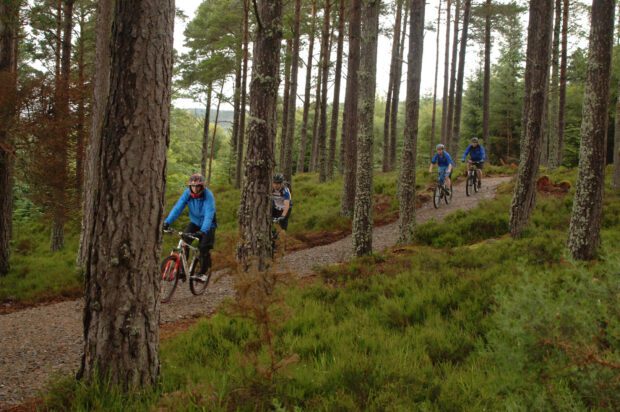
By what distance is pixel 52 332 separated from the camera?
7.10m

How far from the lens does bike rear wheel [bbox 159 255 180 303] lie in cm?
793

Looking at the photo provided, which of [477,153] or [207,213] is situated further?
[477,153]

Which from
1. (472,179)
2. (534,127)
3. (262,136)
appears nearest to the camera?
(262,136)

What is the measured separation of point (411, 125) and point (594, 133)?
420 centimetres

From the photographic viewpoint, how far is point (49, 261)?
13.6 meters

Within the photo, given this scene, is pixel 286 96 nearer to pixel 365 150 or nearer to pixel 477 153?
pixel 477 153

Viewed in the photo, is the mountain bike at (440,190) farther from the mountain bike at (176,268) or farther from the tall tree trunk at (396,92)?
the tall tree trunk at (396,92)

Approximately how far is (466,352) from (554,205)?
967 cm

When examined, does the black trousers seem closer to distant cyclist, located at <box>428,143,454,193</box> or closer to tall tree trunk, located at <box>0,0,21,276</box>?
tall tree trunk, located at <box>0,0,21,276</box>

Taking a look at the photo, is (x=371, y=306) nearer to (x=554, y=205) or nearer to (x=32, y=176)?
(x=554, y=205)

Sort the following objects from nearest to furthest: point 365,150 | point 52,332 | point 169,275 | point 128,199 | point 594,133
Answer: point 128,199 < point 52,332 < point 594,133 < point 169,275 < point 365,150

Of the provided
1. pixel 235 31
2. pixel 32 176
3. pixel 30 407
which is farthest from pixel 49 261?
pixel 235 31

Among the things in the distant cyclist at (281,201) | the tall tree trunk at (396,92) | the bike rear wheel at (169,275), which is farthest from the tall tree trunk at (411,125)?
the tall tree trunk at (396,92)

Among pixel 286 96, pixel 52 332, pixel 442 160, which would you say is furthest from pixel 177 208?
pixel 286 96
